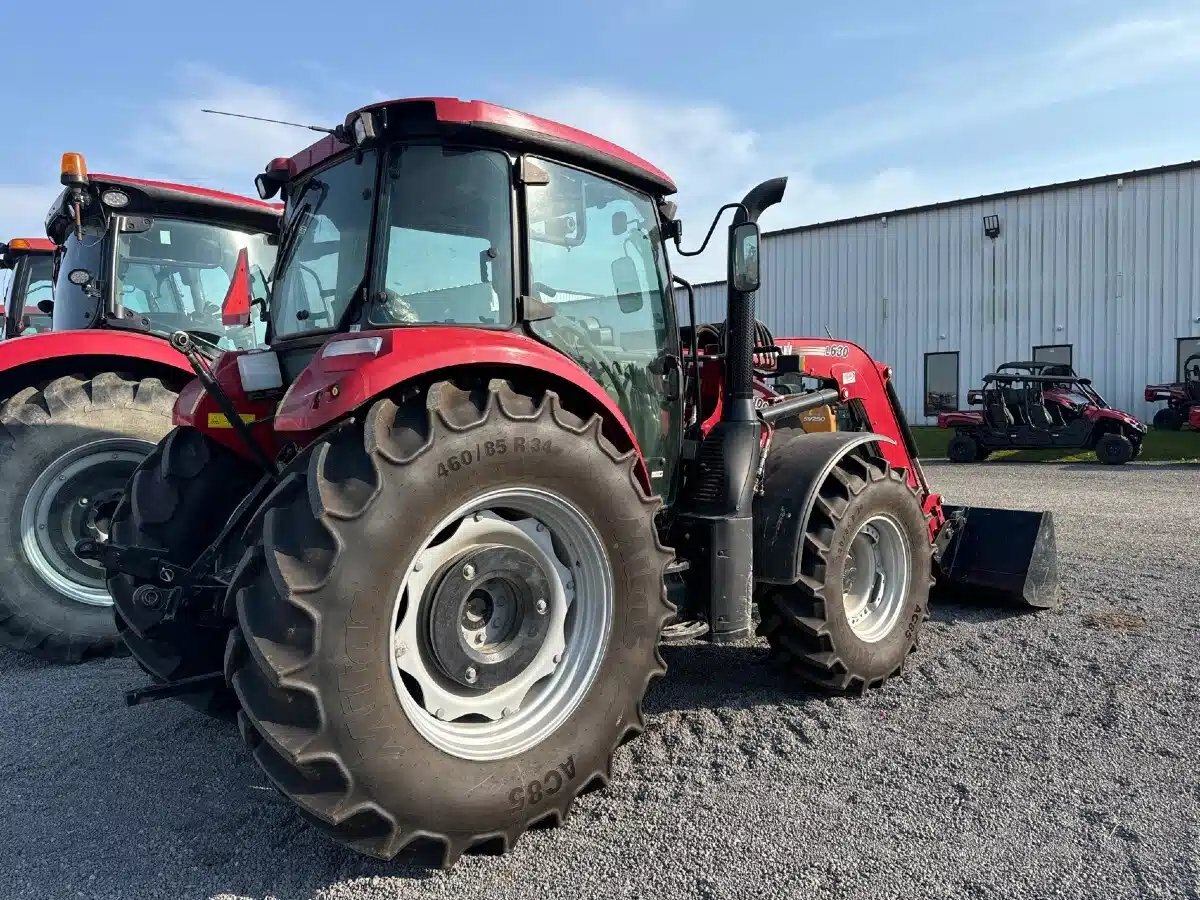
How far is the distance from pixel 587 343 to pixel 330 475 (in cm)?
133

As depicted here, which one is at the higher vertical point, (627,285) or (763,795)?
(627,285)

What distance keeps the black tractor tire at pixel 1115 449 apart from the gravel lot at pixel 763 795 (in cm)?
1174

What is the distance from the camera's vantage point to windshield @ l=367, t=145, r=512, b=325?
2844 mm

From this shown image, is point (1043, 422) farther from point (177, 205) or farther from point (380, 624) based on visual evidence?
point (380, 624)

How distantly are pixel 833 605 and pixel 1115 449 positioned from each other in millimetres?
13594

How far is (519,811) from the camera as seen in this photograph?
245cm

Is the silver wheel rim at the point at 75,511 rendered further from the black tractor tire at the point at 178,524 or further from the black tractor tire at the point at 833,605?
the black tractor tire at the point at 833,605

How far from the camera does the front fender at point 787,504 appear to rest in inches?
137

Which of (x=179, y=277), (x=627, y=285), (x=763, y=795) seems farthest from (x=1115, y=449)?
(x=179, y=277)

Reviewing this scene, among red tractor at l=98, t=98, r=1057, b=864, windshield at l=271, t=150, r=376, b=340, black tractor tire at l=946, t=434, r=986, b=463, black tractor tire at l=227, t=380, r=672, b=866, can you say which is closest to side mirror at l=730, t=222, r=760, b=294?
red tractor at l=98, t=98, r=1057, b=864

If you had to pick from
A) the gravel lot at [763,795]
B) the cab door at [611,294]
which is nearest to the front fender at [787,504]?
the cab door at [611,294]

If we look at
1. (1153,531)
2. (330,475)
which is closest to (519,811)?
(330,475)

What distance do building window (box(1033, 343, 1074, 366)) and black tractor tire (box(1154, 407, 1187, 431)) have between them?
2.26 meters

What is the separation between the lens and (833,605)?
11.7 feet
